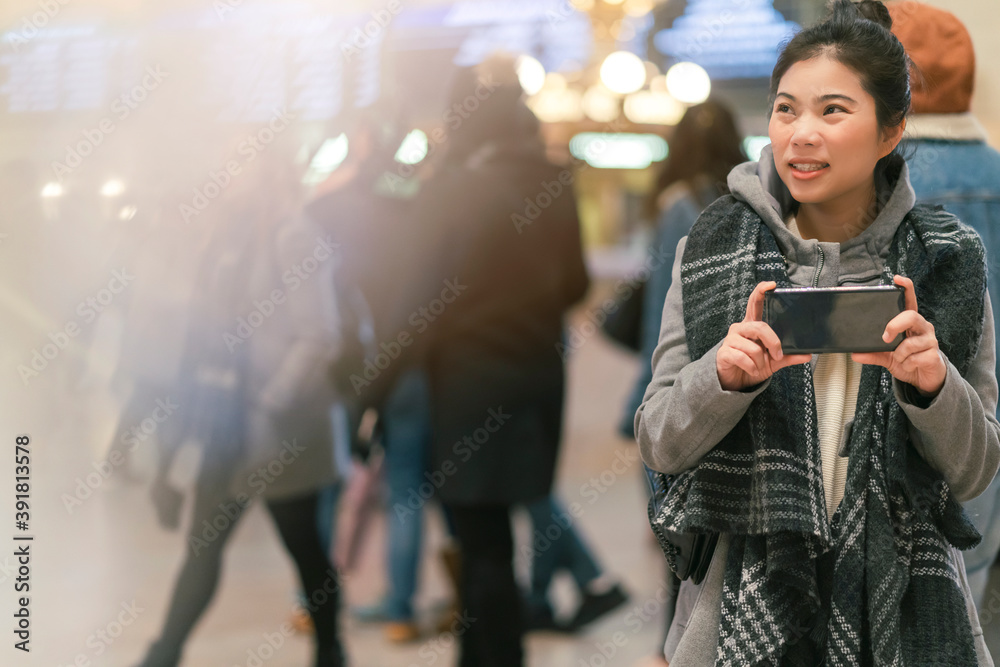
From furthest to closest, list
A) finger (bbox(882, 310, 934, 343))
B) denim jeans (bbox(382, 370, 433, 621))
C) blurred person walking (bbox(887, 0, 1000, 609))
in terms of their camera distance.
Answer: denim jeans (bbox(382, 370, 433, 621)) → blurred person walking (bbox(887, 0, 1000, 609)) → finger (bbox(882, 310, 934, 343))

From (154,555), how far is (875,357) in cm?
190

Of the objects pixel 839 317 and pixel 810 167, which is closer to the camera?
pixel 839 317

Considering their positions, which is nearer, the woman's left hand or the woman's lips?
the woman's left hand

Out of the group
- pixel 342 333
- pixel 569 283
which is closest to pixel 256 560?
pixel 342 333

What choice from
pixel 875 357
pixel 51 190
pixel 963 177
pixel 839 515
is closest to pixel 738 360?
pixel 875 357

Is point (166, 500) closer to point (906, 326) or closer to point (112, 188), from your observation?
point (112, 188)

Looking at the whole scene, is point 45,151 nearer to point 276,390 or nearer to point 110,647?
point 276,390

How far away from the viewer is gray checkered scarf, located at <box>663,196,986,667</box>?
1052 millimetres

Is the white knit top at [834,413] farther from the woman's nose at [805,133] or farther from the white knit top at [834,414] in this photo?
the woman's nose at [805,133]

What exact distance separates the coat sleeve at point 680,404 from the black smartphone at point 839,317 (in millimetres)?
84

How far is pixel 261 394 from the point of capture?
87.4 inches

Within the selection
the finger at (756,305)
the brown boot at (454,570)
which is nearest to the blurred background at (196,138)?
the brown boot at (454,570)

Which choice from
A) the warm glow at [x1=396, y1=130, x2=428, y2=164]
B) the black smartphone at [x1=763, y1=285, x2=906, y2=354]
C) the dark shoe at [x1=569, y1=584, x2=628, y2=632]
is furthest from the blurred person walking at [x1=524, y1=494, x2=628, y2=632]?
the black smartphone at [x1=763, y1=285, x2=906, y2=354]

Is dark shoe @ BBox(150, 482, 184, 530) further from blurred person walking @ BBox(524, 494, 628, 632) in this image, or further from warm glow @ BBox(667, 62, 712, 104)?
warm glow @ BBox(667, 62, 712, 104)
